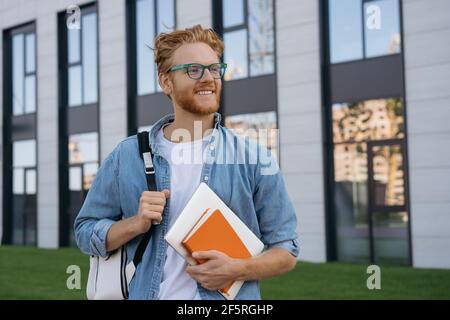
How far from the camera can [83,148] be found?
64.7ft

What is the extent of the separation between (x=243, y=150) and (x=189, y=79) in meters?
0.29

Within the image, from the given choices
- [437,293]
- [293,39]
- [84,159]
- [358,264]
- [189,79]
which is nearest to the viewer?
[189,79]

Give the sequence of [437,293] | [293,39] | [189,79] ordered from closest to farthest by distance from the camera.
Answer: [189,79]
[437,293]
[293,39]

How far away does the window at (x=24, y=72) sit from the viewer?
843 inches

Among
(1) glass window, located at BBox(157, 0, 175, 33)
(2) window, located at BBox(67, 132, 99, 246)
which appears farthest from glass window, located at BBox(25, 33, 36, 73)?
(1) glass window, located at BBox(157, 0, 175, 33)

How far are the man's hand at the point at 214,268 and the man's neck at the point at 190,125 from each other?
41cm

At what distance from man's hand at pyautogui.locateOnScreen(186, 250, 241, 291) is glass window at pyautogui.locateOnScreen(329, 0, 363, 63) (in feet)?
40.7

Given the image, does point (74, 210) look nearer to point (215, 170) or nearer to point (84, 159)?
point (84, 159)

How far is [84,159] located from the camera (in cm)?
1970

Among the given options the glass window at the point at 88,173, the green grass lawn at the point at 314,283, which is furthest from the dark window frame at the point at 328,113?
the glass window at the point at 88,173

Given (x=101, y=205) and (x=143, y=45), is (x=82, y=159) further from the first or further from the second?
(x=101, y=205)

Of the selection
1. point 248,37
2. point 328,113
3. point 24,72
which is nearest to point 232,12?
point 248,37

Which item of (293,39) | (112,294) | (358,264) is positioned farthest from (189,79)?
(293,39)
